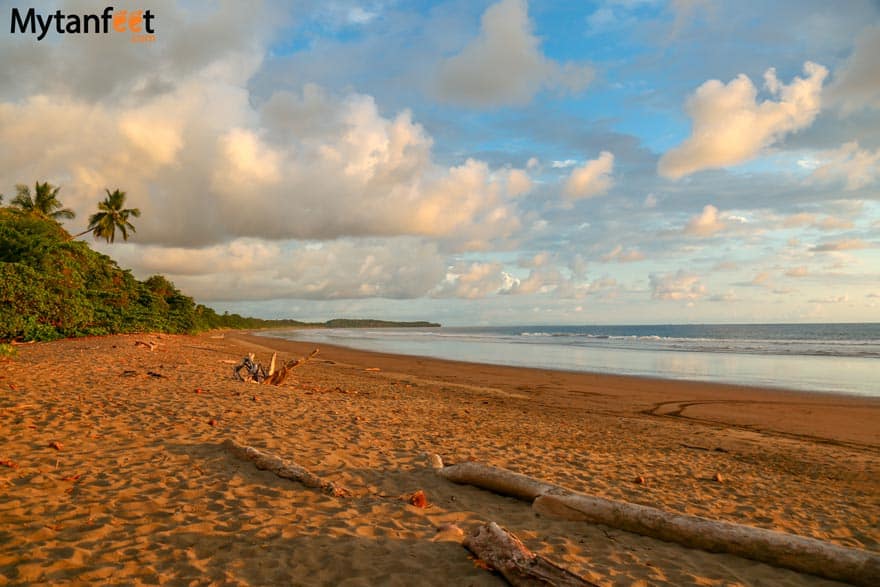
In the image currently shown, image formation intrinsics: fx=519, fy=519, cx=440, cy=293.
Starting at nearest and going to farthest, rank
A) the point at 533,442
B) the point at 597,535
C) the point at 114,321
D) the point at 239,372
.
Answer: the point at 597,535, the point at 533,442, the point at 239,372, the point at 114,321

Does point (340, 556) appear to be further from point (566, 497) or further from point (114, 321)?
point (114, 321)

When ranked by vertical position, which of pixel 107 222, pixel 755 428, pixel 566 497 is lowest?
pixel 755 428

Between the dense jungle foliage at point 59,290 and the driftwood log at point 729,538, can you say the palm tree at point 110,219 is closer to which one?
the dense jungle foliage at point 59,290

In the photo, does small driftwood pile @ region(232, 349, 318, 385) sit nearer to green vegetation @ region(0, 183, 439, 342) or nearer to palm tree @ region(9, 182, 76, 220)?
green vegetation @ region(0, 183, 439, 342)

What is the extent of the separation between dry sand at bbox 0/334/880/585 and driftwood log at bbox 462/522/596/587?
0.14m

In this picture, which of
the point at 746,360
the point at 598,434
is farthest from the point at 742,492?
the point at 746,360

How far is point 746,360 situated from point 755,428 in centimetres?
2199

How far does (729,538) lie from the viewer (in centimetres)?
482

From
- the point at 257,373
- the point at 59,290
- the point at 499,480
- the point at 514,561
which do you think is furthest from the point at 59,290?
the point at 514,561

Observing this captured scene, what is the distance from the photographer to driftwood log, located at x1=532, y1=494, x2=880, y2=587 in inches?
169

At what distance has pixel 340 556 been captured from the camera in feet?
14.2

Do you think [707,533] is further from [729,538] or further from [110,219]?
[110,219]

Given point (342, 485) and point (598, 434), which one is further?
point (598, 434)

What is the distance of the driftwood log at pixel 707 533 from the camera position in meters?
4.32
